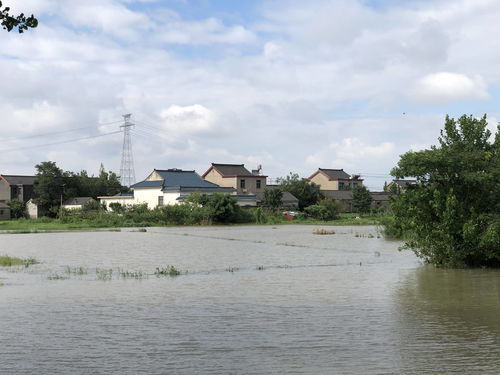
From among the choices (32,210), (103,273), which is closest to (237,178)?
(32,210)

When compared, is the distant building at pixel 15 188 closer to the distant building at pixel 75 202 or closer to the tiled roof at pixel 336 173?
the distant building at pixel 75 202

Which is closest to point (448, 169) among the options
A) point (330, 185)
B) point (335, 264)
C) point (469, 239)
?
point (469, 239)

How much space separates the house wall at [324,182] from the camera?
88438 mm

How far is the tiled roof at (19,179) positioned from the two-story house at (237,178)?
2094 cm

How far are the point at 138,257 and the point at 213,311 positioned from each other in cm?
1242

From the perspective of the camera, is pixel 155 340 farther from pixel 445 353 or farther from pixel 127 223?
pixel 127 223

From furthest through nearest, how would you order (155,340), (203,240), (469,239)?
(203,240)
(469,239)
(155,340)

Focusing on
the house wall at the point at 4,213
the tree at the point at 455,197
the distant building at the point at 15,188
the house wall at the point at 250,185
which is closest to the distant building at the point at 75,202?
the distant building at the point at 15,188

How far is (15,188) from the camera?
66625 mm

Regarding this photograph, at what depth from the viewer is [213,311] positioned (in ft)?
38.7

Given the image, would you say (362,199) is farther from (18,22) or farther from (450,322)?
(18,22)

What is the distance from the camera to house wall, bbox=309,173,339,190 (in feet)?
290

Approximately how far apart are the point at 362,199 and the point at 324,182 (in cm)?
1674

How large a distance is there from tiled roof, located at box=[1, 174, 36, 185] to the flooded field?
165 ft
